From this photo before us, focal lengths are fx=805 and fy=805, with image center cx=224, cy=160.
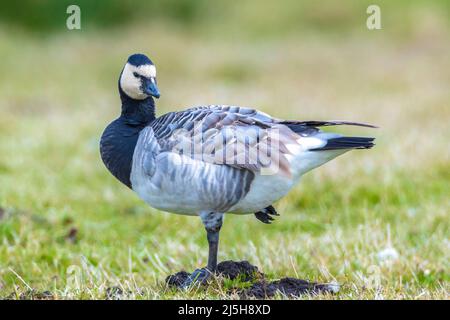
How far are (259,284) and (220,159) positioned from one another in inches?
28.2

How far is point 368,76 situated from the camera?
1383 centimetres

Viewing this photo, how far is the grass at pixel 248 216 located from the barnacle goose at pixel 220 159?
472 mm

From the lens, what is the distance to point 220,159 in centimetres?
411

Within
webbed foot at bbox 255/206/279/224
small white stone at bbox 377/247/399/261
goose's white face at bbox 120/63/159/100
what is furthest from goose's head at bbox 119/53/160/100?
small white stone at bbox 377/247/399/261

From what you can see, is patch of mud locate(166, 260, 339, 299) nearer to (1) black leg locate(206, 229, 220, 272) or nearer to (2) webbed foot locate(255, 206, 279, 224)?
(1) black leg locate(206, 229, 220, 272)

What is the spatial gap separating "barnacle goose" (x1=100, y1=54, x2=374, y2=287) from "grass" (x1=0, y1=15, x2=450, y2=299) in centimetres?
47

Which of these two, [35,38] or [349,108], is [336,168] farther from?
[35,38]

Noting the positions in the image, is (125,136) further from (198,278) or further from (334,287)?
(334,287)

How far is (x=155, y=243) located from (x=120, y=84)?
6.27 feet

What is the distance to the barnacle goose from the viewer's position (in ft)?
13.4

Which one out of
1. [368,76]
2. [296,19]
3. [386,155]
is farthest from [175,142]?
[296,19]

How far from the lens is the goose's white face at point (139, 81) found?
4.45m

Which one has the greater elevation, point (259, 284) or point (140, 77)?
point (140, 77)

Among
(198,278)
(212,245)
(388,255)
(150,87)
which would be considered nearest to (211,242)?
(212,245)
